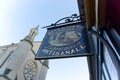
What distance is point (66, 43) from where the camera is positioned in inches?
199

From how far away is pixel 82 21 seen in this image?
19.5 feet

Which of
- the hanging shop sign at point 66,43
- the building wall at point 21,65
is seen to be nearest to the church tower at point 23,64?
the building wall at point 21,65

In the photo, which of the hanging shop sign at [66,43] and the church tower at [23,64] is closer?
the hanging shop sign at [66,43]

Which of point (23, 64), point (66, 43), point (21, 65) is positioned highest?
point (66, 43)

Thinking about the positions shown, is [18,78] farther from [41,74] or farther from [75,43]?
[75,43]

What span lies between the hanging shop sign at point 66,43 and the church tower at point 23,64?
17.5 metres

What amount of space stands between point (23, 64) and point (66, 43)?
22.4 metres

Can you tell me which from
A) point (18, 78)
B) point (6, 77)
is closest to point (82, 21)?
point (6, 77)

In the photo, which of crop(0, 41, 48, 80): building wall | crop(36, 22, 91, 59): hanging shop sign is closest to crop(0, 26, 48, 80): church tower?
crop(0, 41, 48, 80): building wall

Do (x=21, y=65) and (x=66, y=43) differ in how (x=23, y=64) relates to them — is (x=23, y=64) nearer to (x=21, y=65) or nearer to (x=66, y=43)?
(x=21, y=65)

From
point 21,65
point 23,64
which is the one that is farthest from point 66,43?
point 23,64

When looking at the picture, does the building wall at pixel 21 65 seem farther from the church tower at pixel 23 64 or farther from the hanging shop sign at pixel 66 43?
the hanging shop sign at pixel 66 43

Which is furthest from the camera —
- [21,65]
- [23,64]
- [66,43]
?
[23,64]

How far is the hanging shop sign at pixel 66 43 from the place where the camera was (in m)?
4.68
